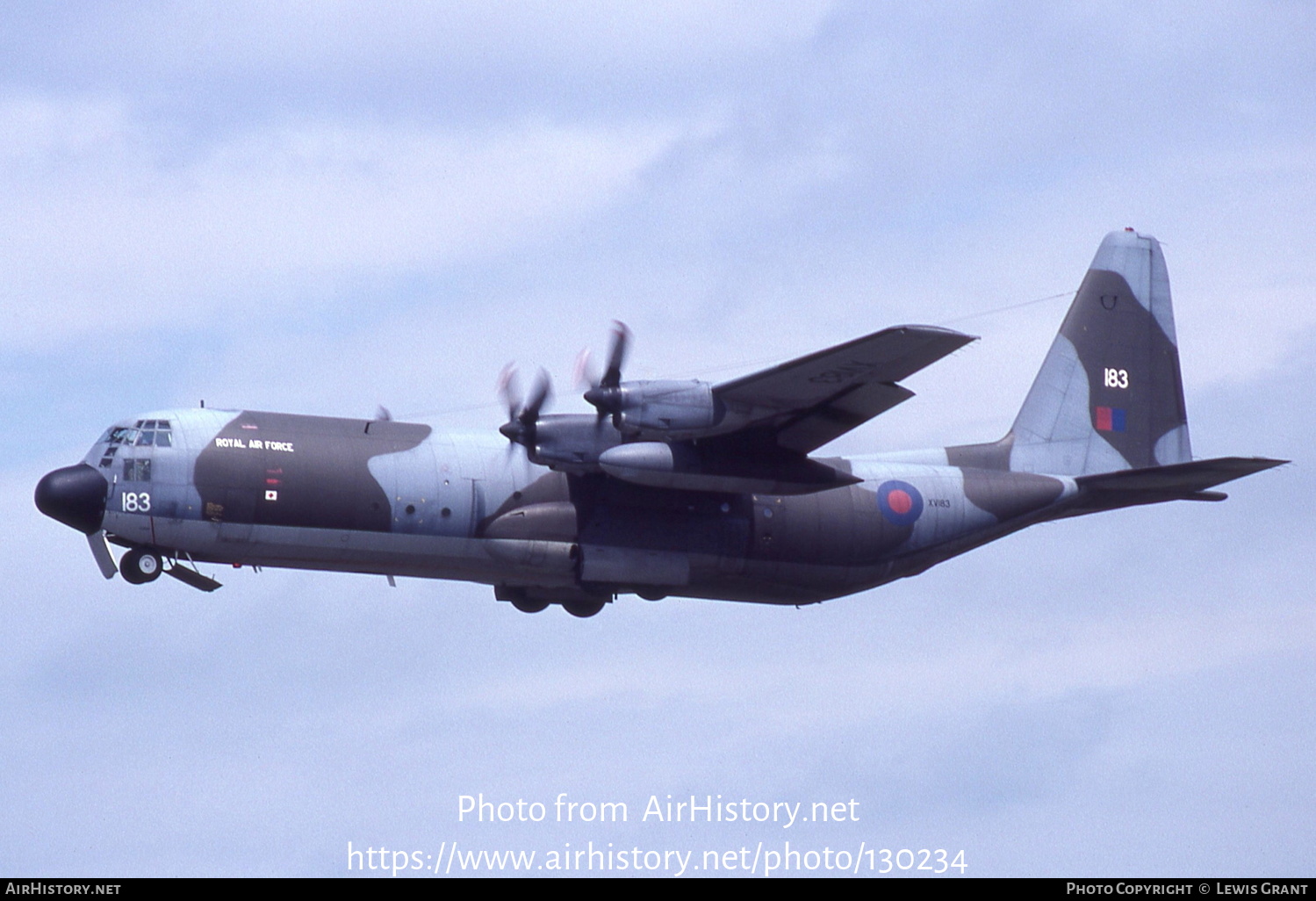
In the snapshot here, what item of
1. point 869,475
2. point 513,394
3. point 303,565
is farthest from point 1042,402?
point 303,565

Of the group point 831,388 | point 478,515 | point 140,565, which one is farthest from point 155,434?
point 831,388

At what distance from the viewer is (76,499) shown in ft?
85.8

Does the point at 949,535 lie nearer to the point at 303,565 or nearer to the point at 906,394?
the point at 906,394

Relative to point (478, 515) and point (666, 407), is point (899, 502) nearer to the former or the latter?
point (666, 407)

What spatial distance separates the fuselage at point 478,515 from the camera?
2644 cm

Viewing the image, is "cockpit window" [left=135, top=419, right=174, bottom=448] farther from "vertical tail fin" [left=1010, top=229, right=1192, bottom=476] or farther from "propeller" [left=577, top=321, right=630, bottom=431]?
"vertical tail fin" [left=1010, top=229, right=1192, bottom=476]

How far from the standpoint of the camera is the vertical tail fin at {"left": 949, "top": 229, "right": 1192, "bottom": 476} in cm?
3262

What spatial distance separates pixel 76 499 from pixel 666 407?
8618 millimetres

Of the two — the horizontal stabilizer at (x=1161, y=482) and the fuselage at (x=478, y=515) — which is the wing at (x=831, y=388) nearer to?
the fuselage at (x=478, y=515)

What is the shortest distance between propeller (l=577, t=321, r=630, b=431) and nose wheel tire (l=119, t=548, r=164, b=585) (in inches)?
269

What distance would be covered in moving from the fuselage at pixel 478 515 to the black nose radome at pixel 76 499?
0.09m

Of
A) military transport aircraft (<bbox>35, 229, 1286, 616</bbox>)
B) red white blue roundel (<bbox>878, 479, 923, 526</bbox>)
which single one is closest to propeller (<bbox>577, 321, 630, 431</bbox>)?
military transport aircraft (<bbox>35, 229, 1286, 616</bbox>)

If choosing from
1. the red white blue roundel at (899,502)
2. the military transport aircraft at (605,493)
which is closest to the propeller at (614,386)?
the military transport aircraft at (605,493)

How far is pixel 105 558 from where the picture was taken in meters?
26.8
